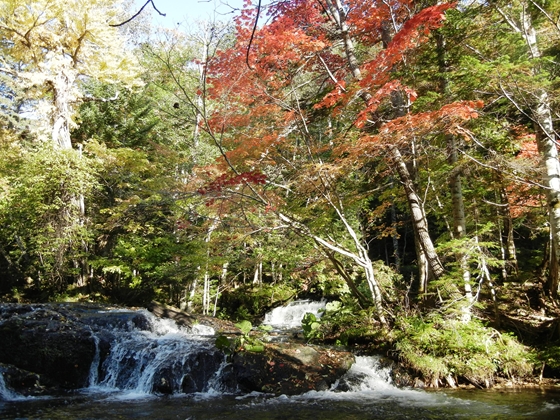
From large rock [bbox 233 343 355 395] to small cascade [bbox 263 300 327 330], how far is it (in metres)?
7.61

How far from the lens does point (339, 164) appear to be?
22.9 feet

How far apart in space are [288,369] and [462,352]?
3021 millimetres

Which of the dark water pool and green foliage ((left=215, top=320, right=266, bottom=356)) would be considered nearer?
the dark water pool

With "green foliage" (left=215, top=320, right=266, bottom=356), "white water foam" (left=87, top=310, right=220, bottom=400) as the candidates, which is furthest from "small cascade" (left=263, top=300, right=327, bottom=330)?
"green foliage" (left=215, top=320, right=266, bottom=356)

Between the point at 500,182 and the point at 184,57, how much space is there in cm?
786

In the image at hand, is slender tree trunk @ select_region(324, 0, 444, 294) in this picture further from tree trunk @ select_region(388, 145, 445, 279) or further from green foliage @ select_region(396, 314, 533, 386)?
green foliage @ select_region(396, 314, 533, 386)

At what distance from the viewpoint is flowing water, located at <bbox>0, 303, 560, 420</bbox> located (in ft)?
16.5

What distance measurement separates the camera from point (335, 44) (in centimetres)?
843

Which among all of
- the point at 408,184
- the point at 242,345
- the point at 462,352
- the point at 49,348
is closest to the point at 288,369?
the point at 242,345

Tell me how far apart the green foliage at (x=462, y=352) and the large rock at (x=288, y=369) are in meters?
1.26

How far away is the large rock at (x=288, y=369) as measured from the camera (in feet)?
20.2

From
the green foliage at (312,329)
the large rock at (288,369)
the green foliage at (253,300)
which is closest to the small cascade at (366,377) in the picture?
the large rock at (288,369)

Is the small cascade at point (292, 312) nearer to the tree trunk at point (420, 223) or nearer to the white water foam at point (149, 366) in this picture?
the white water foam at point (149, 366)

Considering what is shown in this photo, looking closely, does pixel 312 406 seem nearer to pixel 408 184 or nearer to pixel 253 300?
pixel 408 184
